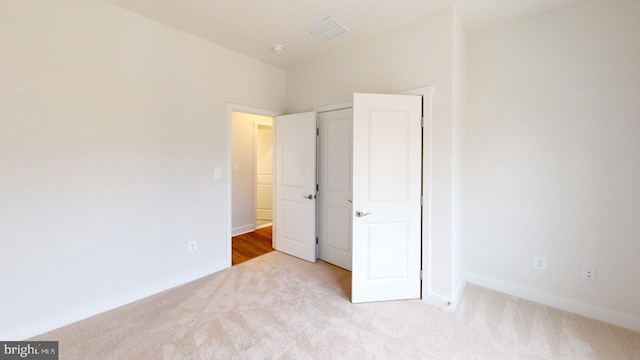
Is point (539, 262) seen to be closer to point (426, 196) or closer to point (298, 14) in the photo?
point (426, 196)

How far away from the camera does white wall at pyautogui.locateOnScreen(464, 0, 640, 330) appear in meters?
2.05

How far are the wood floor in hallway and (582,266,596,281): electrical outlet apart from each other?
361 cm

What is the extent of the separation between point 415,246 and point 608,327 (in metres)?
1.61

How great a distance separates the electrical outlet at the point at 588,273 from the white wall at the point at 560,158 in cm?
3

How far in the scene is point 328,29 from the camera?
2662mm

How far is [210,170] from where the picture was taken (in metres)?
3.02

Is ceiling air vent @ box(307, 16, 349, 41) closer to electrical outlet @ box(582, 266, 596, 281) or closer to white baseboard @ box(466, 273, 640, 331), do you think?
white baseboard @ box(466, 273, 640, 331)

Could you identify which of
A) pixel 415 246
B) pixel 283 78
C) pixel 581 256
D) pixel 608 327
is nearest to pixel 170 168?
pixel 283 78

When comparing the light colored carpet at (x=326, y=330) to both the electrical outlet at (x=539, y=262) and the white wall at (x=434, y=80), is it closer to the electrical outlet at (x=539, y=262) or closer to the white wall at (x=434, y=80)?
the electrical outlet at (x=539, y=262)

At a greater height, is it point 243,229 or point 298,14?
point 298,14

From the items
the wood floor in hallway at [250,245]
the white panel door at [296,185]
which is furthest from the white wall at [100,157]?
the white panel door at [296,185]

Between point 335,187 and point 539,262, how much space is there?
226cm

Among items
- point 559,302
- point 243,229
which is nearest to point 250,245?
point 243,229

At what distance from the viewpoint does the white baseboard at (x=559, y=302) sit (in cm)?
205
